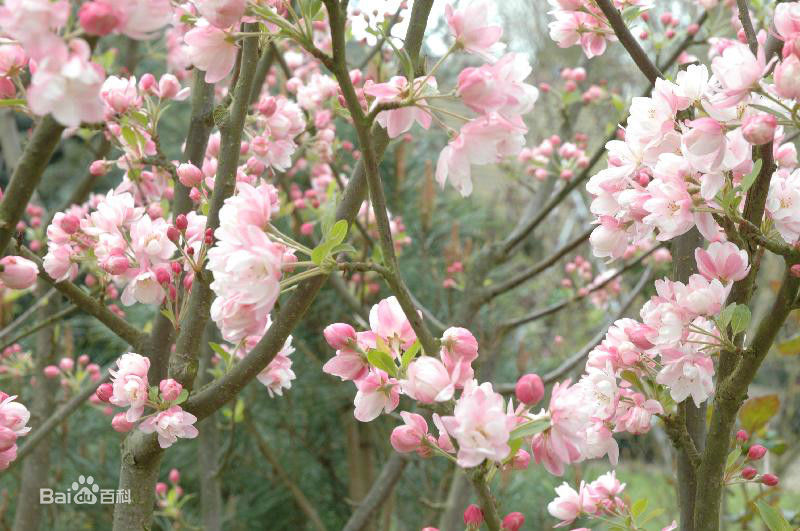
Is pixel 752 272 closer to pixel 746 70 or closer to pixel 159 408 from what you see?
pixel 746 70

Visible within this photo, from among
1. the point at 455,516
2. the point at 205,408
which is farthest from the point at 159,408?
the point at 455,516

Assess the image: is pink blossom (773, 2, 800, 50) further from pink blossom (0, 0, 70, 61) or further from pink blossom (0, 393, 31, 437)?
pink blossom (0, 393, 31, 437)

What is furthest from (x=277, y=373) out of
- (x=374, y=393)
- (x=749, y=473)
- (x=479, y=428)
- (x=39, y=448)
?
(x=39, y=448)

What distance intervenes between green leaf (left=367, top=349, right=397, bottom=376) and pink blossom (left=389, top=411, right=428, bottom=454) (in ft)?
0.28

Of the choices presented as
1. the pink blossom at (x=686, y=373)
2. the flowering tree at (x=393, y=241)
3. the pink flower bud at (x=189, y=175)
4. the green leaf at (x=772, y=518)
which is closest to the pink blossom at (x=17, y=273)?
the flowering tree at (x=393, y=241)

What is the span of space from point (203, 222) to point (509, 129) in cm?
70

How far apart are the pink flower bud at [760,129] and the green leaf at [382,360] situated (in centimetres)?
54

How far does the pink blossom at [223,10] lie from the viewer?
863mm

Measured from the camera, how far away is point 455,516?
8.13 ft

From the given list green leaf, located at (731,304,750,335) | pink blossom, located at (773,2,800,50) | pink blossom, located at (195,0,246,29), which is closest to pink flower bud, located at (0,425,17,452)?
pink blossom, located at (195,0,246,29)

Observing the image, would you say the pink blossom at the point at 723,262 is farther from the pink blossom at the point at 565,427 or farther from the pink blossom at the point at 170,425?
the pink blossom at the point at 170,425

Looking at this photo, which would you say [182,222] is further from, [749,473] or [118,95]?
[749,473]

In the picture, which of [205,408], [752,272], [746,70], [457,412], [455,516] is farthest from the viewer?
[455,516]

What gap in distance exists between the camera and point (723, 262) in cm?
116
